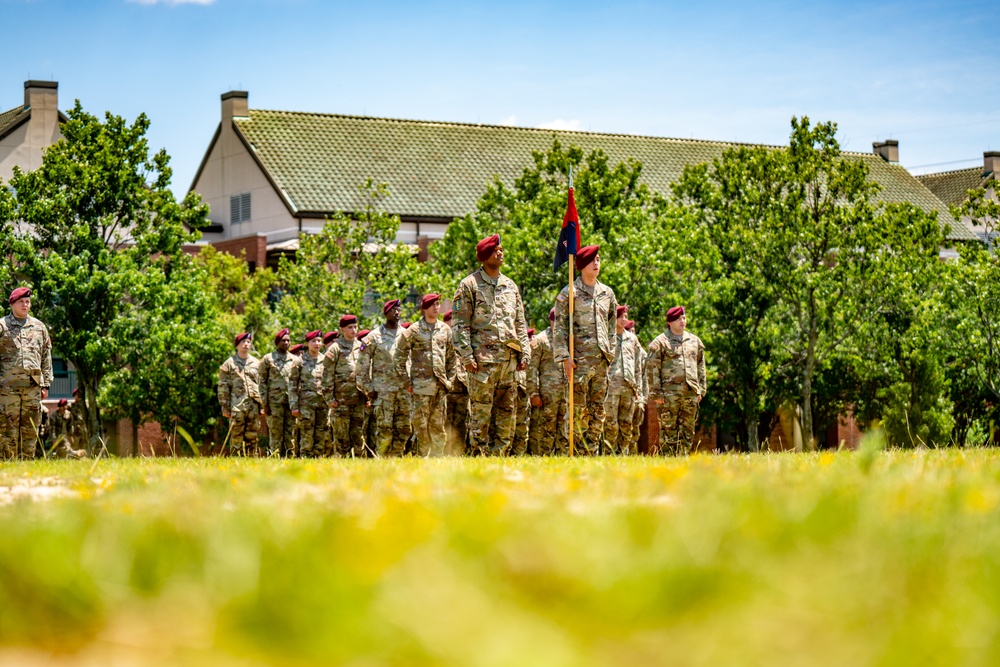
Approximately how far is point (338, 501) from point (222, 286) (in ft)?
123

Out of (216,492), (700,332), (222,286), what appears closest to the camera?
(216,492)

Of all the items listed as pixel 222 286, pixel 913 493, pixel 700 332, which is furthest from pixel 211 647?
pixel 222 286

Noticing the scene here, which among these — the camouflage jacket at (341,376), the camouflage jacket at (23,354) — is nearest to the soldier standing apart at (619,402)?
the camouflage jacket at (341,376)

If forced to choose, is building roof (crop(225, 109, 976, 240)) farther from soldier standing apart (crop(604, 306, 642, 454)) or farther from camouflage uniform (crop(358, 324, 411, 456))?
soldier standing apart (crop(604, 306, 642, 454))

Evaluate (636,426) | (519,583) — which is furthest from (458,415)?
(519,583)

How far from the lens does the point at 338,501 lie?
525 cm

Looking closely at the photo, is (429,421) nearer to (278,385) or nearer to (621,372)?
(621,372)

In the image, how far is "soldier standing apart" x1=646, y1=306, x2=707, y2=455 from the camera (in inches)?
775

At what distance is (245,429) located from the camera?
26484mm

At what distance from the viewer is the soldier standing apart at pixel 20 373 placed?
743 inches

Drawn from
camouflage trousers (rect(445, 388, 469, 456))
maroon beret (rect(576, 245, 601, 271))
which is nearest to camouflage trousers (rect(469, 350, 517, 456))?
camouflage trousers (rect(445, 388, 469, 456))

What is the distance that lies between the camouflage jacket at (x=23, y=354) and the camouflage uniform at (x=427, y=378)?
5.42m

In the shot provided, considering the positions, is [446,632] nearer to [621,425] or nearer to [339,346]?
[621,425]

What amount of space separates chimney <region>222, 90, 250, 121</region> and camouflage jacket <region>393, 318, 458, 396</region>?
1294 inches
